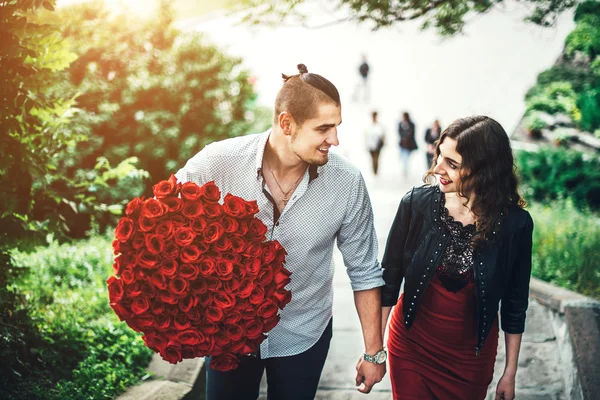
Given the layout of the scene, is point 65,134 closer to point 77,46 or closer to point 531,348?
point 531,348

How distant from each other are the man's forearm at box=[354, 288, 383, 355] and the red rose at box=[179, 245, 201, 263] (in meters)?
1.01

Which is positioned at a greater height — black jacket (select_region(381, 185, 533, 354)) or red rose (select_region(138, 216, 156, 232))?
red rose (select_region(138, 216, 156, 232))

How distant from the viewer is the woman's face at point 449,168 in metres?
3.00

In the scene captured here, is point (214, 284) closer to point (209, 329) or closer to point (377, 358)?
point (209, 329)

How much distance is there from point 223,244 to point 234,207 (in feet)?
0.57

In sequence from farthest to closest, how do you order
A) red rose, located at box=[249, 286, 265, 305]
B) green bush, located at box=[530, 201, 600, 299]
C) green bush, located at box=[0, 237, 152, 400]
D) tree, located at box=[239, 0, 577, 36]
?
green bush, located at box=[530, 201, 600, 299] → tree, located at box=[239, 0, 577, 36] → green bush, located at box=[0, 237, 152, 400] → red rose, located at box=[249, 286, 265, 305]

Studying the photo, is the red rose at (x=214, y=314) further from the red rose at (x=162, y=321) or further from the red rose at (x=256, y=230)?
the red rose at (x=256, y=230)

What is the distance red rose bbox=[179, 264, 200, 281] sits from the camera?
7.69ft

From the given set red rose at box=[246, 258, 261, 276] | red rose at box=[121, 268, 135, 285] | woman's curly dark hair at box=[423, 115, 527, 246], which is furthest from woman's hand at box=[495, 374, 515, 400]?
red rose at box=[121, 268, 135, 285]

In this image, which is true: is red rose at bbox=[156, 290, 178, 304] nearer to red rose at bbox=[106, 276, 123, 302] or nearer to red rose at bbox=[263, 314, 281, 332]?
red rose at bbox=[106, 276, 123, 302]

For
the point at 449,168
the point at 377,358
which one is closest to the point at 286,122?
the point at 449,168

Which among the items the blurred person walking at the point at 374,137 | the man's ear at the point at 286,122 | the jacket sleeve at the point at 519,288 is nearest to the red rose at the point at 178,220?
the man's ear at the point at 286,122

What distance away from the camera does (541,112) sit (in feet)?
50.9

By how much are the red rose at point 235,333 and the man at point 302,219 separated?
1.69ft
